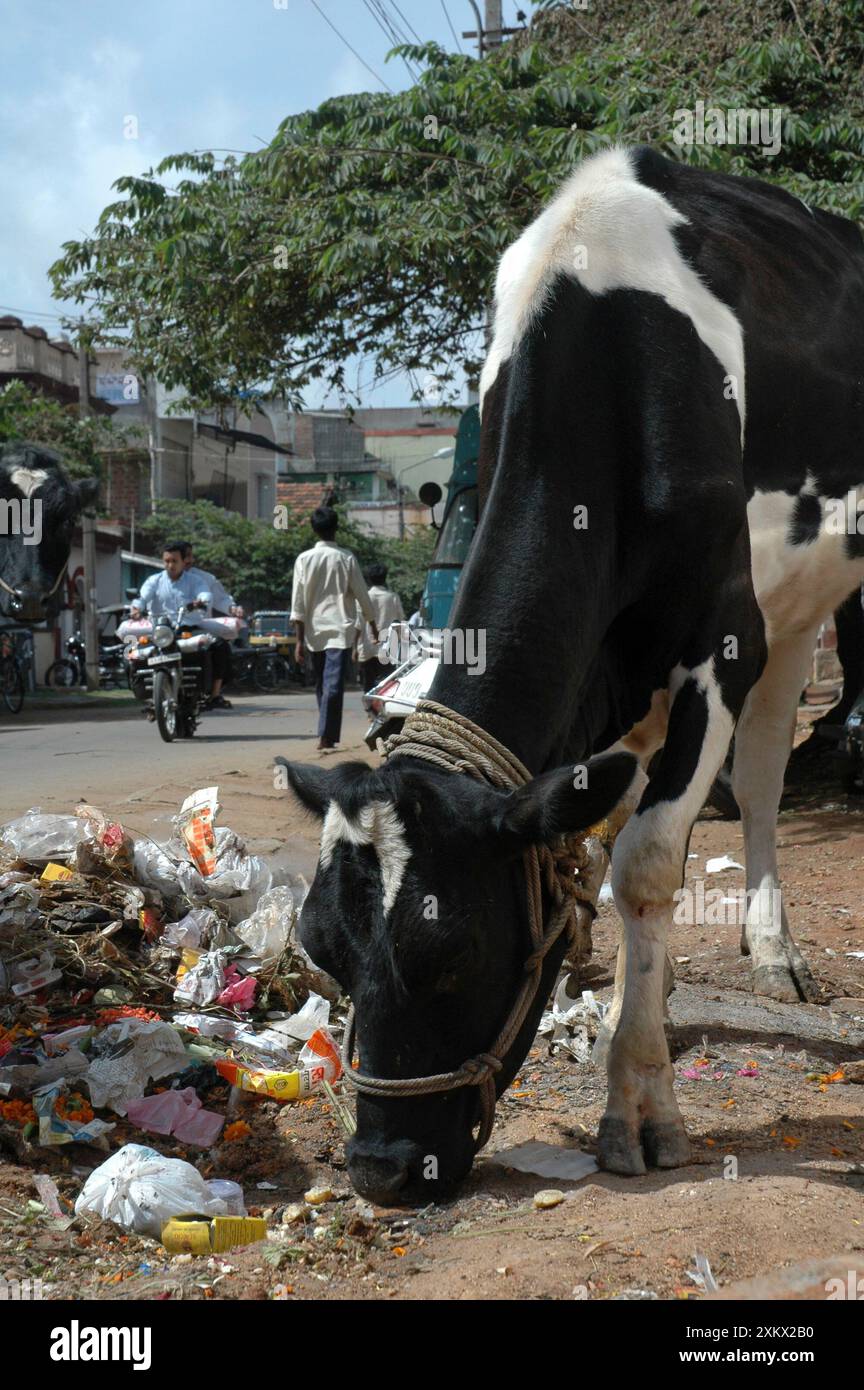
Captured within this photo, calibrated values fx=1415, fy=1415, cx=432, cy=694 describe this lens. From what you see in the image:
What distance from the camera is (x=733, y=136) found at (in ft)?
27.8

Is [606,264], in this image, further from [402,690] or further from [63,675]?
[63,675]

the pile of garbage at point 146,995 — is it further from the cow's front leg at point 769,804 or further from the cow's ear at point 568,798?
the cow's front leg at point 769,804

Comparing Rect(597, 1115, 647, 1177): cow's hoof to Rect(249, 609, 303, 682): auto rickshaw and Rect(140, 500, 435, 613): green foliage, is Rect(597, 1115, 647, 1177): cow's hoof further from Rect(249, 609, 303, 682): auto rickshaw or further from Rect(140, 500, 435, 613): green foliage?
Rect(140, 500, 435, 613): green foliage

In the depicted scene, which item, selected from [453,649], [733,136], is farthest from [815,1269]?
[733,136]

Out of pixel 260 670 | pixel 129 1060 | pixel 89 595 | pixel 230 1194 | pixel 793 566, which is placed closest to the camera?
pixel 230 1194

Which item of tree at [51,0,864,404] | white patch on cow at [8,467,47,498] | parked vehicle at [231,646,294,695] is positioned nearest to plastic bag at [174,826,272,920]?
white patch on cow at [8,467,47,498]

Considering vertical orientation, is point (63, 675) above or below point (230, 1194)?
above

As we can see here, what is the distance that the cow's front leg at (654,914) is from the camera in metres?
3.33

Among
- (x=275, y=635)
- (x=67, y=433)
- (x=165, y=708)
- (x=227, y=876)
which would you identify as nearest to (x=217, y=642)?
(x=165, y=708)

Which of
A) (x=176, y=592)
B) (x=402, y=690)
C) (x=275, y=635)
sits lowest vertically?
(x=402, y=690)

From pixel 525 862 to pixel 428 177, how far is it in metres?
7.45

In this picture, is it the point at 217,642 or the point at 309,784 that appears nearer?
the point at 309,784

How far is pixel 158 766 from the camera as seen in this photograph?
11.6 m
